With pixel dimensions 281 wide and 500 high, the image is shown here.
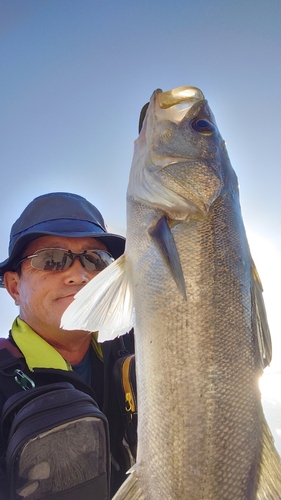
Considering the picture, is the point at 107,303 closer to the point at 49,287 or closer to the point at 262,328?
the point at 262,328

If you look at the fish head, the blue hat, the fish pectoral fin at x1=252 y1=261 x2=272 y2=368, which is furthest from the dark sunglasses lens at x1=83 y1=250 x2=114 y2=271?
the fish pectoral fin at x1=252 y1=261 x2=272 y2=368

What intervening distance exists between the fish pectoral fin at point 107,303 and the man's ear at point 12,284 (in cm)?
198

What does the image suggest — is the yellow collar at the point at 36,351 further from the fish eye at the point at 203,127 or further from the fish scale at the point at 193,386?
the fish eye at the point at 203,127

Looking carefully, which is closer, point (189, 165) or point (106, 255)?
point (189, 165)

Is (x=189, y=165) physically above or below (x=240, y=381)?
above

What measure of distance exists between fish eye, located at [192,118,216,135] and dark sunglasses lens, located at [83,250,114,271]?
170 cm

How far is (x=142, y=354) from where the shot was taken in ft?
6.89

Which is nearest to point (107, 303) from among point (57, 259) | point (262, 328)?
point (262, 328)

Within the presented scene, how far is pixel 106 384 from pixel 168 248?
76.8 inches

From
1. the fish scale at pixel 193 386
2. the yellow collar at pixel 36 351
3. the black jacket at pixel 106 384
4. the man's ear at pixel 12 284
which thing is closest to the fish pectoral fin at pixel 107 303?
the fish scale at pixel 193 386

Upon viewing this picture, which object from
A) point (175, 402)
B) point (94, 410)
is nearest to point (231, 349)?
point (175, 402)

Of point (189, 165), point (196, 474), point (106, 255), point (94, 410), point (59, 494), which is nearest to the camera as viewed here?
point (196, 474)

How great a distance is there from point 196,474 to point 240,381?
50 cm

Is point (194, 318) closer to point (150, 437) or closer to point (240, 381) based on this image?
point (240, 381)
